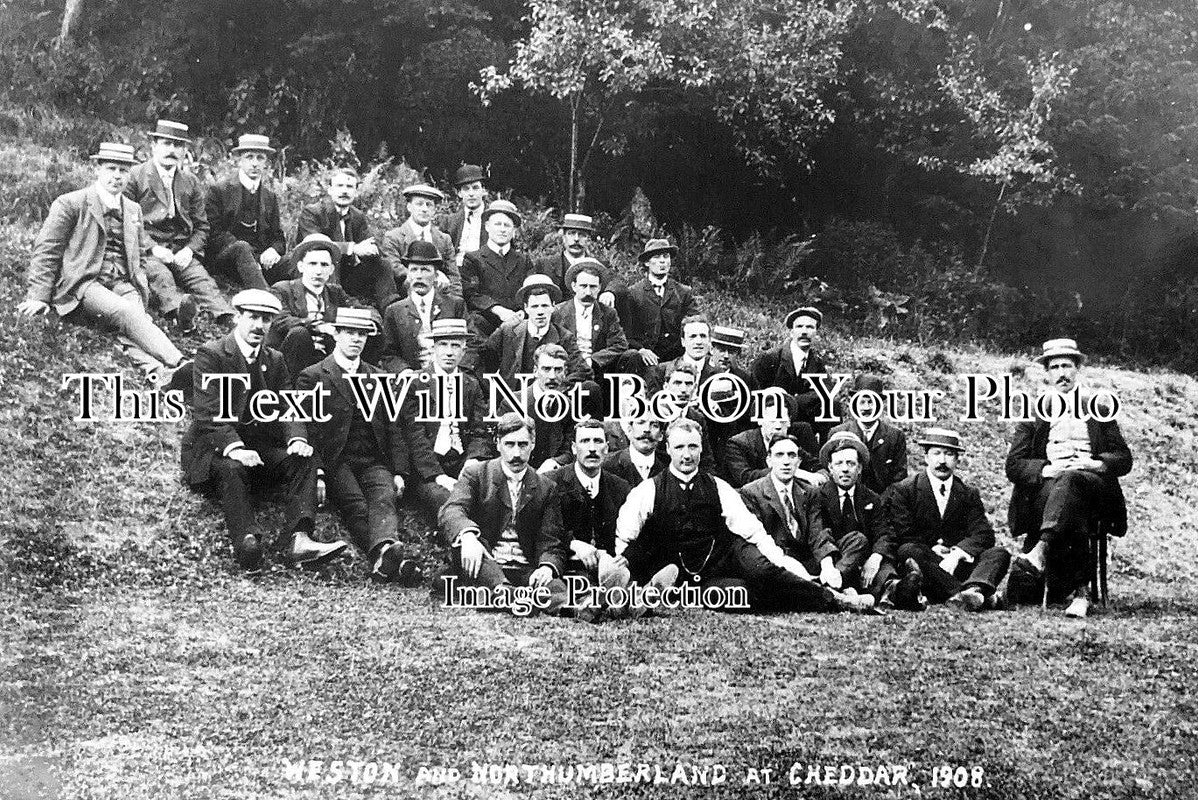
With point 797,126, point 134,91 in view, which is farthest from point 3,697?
point 797,126

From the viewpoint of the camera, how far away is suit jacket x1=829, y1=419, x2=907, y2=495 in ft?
21.5

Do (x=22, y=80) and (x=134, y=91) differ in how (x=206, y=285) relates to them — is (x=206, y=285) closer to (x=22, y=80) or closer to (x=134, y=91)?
(x=134, y=91)

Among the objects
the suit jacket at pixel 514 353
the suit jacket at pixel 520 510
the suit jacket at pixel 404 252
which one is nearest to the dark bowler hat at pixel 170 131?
the suit jacket at pixel 404 252

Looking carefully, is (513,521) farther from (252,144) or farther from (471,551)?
A: (252,144)

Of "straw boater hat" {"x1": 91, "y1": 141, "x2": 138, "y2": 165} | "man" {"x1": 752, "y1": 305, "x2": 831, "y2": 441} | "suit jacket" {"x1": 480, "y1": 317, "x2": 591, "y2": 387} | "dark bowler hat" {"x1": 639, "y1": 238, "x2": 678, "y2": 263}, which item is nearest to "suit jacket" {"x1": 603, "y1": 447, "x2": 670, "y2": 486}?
"suit jacket" {"x1": 480, "y1": 317, "x2": 591, "y2": 387}

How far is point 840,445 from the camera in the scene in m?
6.50

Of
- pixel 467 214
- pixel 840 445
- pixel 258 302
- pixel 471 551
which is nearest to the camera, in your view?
pixel 471 551

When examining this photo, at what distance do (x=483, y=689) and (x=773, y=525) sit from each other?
173cm

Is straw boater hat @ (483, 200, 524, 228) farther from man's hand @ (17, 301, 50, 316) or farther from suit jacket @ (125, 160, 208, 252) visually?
man's hand @ (17, 301, 50, 316)

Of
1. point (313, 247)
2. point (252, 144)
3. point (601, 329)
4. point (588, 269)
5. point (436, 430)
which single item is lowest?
point (436, 430)

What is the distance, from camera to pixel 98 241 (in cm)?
664

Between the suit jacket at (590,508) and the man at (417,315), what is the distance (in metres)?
0.89

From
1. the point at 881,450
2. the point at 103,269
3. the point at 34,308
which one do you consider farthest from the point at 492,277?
the point at 34,308

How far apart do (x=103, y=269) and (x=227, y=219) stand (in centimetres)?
72
